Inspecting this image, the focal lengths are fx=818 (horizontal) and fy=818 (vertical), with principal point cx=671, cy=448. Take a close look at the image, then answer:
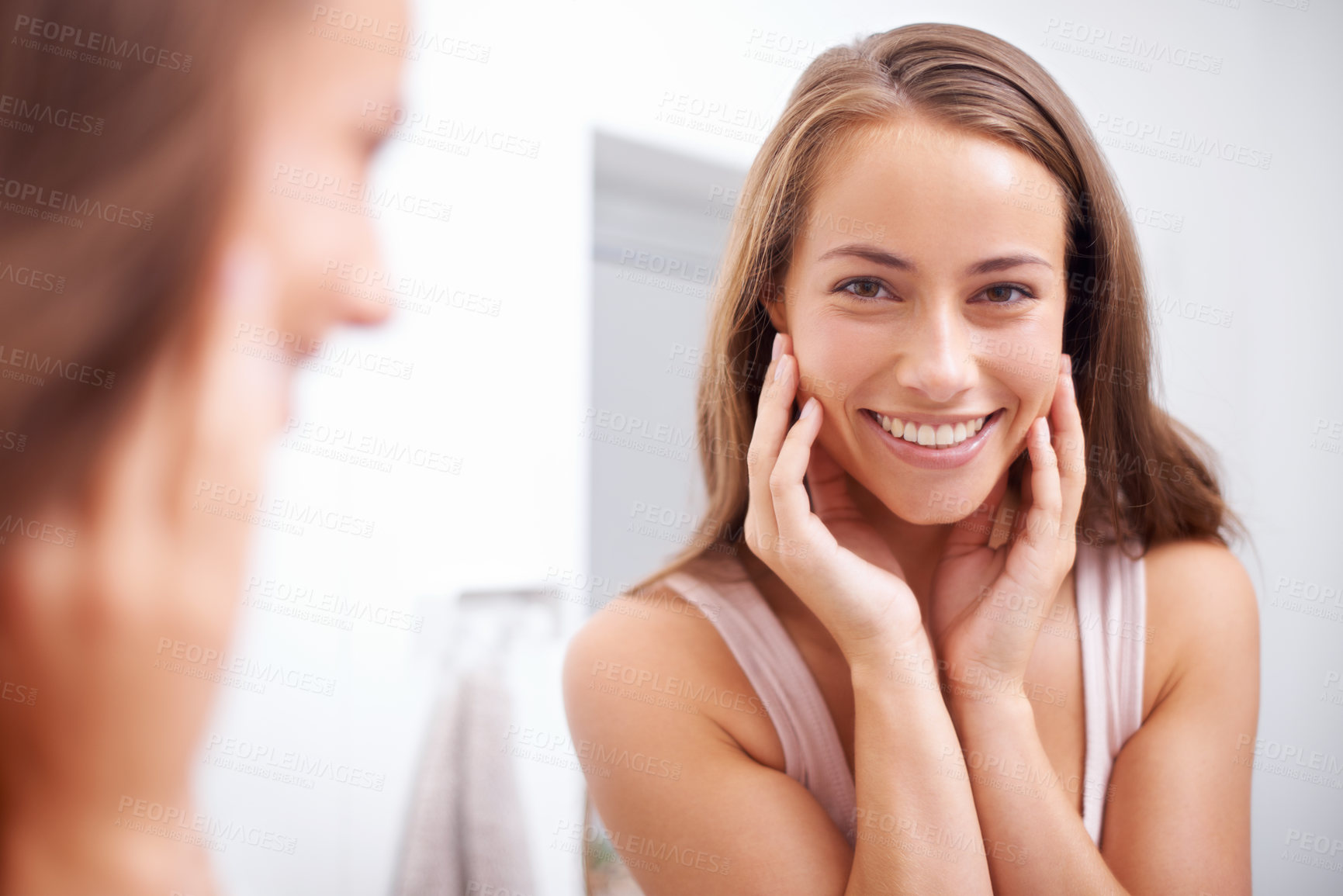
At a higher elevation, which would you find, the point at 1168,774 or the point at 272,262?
the point at 272,262

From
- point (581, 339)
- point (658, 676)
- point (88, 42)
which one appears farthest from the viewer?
point (581, 339)

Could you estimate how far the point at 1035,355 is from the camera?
77cm

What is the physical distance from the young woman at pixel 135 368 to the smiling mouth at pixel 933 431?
24.8 inches

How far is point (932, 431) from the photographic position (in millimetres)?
789

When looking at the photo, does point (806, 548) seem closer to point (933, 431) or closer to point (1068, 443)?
point (933, 431)

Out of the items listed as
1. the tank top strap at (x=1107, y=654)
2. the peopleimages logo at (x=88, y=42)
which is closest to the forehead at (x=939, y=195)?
the tank top strap at (x=1107, y=654)

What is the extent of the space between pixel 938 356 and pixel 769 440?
0.17 meters

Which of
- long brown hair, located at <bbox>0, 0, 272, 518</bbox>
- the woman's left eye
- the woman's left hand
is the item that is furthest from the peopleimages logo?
the woman's left hand

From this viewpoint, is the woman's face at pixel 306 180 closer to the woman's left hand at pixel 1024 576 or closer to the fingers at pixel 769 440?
the fingers at pixel 769 440

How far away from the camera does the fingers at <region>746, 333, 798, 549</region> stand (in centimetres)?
80

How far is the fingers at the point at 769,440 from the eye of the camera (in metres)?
0.80

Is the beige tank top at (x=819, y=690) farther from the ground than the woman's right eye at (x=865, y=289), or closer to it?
closer to it

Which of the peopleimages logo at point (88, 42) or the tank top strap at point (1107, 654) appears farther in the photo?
the tank top strap at point (1107, 654)

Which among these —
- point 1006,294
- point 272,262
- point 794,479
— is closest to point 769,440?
point 794,479
